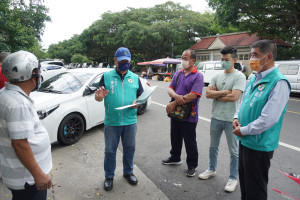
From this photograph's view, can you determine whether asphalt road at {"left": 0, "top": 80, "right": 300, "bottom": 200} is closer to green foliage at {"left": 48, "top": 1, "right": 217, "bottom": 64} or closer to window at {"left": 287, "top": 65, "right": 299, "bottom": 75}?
window at {"left": 287, "top": 65, "right": 299, "bottom": 75}

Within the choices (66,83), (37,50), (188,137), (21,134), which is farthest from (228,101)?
(37,50)

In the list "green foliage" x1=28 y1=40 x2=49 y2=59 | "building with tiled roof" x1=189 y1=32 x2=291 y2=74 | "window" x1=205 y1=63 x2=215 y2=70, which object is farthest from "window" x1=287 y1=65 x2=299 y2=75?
"green foliage" x1=28 y1=40 x2=49 y2=59

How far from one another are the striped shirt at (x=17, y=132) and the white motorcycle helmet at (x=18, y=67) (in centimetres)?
7

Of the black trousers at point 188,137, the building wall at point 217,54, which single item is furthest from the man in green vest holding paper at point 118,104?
the building wall at point 217,54

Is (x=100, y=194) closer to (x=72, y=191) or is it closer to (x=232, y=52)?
(x=72, y=191)

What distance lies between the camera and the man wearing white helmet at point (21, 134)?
1.38 m

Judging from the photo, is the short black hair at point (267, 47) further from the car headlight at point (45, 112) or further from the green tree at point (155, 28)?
the green tree at point (155, 28)

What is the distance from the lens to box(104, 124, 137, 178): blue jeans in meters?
2.83

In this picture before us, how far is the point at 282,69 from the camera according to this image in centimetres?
1195

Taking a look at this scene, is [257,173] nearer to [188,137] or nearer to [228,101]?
[228,101]

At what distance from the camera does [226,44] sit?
83.6 feet

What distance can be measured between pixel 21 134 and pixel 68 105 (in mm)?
3013

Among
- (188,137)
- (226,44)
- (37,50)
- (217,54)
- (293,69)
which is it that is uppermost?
(37,50)

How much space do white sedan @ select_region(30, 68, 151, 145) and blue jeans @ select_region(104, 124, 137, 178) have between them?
1.17 m
